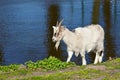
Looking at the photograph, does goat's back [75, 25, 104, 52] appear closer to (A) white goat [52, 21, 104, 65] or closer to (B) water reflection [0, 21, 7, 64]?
(A) white goat [52, 21, 104, 65]

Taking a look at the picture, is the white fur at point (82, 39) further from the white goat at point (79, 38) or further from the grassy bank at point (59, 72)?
the grassy bank at point (59, 72)

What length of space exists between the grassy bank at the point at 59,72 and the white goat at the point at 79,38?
2851mm

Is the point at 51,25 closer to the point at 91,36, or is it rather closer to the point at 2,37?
the point at 2,37

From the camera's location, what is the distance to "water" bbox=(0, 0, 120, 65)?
20.8 meters

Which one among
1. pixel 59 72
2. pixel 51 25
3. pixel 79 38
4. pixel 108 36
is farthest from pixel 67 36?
pixel 51 25

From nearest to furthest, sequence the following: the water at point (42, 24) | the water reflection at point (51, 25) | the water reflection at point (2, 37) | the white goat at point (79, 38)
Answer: the white goat at point (79, 38) → the water reflection at point (2, 37) → the water at point (42, 24) → the water reflection at point (51, 25)

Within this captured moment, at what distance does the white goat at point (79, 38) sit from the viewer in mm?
15359

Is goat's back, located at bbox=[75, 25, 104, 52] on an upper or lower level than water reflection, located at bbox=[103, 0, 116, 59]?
upper

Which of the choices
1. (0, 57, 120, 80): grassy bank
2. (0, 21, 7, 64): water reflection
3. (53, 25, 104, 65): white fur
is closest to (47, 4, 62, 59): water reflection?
(0, 21, 7, 64): water reflection

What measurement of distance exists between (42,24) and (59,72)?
1789cm

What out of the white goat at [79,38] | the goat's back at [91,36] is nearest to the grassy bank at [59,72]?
the white goat at [79,38]

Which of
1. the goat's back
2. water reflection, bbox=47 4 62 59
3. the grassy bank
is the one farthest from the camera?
water reflection, bbox=47 4 62 59

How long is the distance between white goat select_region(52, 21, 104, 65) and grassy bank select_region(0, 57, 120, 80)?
285cm

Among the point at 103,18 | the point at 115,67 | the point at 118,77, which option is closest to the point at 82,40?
the point at 115,67
